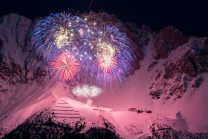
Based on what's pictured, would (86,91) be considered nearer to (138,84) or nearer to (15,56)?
(138,84)

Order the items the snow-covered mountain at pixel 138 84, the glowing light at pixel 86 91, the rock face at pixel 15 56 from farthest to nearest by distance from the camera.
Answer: the rock face at pixel 15 56, the glowing light at pixel 86 91, the snow-covered mountain at pixel 138 84

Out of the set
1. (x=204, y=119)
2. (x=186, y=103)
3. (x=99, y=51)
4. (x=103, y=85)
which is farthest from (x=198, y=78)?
(x=99, y=51)

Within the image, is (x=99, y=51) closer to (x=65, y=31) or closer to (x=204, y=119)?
(x=65, y=31)

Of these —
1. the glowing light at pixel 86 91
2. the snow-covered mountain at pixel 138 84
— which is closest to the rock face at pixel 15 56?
the snow-covered mountain at pixel 138 84

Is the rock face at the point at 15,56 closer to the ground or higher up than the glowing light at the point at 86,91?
higher up

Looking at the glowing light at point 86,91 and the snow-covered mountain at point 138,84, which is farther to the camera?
the glowing light at point 86,91

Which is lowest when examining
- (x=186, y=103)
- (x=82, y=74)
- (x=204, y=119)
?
(x=204, y=119)

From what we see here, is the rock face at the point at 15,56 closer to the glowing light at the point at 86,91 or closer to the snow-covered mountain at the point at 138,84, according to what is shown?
the snow-covered mountain at the point at 138,84
